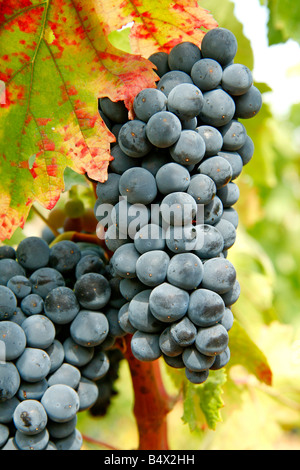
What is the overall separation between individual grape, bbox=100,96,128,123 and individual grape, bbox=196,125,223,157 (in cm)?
15

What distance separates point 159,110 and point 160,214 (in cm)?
18

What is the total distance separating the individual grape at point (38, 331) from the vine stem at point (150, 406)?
0.30 m

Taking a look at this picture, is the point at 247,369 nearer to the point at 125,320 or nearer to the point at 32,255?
the point at 125,320

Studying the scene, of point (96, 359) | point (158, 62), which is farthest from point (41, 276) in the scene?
point (158, 62)

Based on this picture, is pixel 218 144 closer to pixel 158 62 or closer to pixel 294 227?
pixel 158 62

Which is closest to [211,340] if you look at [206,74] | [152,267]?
[152,267]

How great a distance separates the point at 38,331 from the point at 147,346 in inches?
8.4

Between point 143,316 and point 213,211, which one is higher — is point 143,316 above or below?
below

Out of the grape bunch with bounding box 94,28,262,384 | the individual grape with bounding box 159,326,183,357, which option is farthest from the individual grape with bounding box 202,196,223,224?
the individual grape with bounding box 159,326,183,357

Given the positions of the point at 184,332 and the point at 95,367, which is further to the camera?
the point at 95,367

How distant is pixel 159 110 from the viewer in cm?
86

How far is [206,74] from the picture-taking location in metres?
0.89

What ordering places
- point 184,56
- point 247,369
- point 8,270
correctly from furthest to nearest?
point 247,369, point 8,270, point 184,56

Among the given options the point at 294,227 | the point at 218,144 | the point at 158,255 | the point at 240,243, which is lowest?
the point at 294,227
